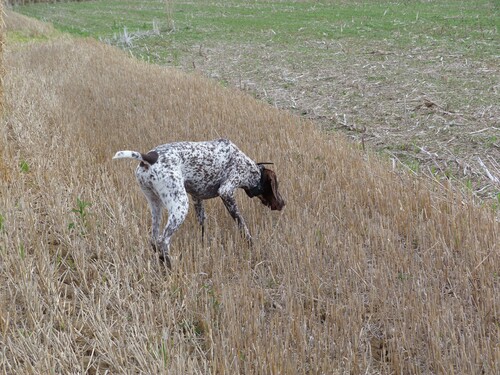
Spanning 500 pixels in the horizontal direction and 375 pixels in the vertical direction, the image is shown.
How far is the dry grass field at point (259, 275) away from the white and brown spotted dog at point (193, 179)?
243mm

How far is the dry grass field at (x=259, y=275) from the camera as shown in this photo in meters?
3.11

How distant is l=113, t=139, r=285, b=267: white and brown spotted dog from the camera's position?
4.15 meters

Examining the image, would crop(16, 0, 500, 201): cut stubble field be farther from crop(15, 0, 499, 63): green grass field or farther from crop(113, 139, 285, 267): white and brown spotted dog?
crop(113, 139, 285, 267): white and brown spotted dog

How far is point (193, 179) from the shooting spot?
14.7ft

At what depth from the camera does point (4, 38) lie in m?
6.64

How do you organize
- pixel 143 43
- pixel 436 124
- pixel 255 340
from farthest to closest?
1. pixel 143 43
2. pixel 436 124
3. pixel 255 340

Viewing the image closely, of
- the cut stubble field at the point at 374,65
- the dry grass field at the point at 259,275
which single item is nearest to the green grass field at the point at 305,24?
the cut stubble field at the point at 374,65

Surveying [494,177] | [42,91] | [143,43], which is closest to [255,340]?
[494,177]

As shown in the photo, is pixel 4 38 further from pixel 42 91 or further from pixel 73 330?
pixel 73 330

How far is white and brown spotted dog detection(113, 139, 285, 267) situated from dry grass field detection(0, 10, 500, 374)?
0.24 m

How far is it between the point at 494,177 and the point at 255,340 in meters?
3.82

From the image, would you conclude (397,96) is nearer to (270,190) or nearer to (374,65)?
(374,65)

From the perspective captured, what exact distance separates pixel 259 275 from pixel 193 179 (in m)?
0.95

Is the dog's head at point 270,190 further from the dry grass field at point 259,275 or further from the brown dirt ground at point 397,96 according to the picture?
the brown dirt ground at point 397,96
